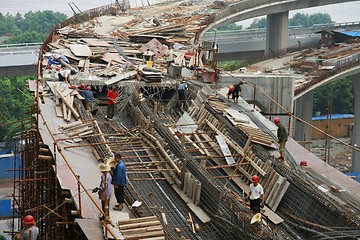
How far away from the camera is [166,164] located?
1933 cm

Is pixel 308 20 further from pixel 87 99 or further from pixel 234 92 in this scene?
pixel 87 99

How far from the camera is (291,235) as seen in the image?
15625mm

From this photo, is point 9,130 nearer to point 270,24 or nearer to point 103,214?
point 270,24

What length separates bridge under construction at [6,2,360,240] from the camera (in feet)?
50.9

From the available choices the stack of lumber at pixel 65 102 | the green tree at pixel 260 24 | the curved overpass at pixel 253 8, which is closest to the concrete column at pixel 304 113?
the curved overpass at pixel 253 8

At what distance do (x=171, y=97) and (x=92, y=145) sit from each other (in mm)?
7868

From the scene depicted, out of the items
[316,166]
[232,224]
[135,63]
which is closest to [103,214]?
[232,224]

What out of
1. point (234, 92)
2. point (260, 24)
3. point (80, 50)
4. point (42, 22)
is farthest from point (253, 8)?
point (260, 24)

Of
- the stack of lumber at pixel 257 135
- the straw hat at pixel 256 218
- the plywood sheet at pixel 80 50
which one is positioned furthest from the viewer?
the plywood sheet at pixel 80 50

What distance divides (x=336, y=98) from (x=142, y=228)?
196 feet

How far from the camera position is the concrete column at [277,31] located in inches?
2306

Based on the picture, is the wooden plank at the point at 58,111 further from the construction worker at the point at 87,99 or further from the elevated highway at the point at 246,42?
the elevated highway at the point at 246,42

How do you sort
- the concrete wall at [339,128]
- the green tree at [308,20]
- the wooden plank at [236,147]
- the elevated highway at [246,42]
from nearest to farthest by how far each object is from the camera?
the wooden plank at [236,147]
the elevated highway at [246,42]
the concrete wall at [339,128]
the green tree at [308,20]

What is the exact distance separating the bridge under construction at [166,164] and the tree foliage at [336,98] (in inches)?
1658
